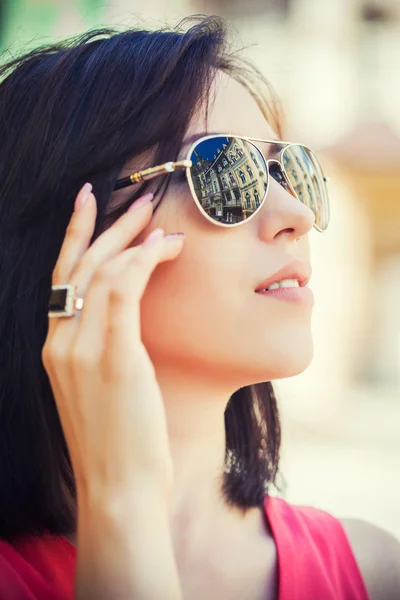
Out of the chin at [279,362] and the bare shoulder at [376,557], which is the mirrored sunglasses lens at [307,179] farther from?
the bare shoulder at [376,557]

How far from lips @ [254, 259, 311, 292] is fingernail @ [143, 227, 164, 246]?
257 millimetres

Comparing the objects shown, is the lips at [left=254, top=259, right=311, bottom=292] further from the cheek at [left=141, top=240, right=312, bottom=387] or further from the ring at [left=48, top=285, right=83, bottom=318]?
the ring at [left=48, top=285, right=83, bottom=318]

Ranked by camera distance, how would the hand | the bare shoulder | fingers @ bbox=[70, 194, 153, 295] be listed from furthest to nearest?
the bare shoulder → fingers @ bbox=[70, 194, 153, 295] → the hand

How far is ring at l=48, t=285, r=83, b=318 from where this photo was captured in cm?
128

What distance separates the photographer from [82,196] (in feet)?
4.58

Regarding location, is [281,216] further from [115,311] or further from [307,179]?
[115,311]

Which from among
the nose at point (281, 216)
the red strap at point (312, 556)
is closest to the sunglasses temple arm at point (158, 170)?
the nose at point (281, 216)

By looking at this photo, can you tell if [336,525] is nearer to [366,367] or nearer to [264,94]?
[264,94]

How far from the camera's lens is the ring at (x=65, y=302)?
1281mm

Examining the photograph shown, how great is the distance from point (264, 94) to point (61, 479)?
52.2 inches

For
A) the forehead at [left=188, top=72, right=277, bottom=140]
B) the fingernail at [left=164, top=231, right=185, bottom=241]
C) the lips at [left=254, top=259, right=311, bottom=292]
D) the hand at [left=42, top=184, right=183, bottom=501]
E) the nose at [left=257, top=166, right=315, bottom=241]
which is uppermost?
the forehead at [left=188, top=72, right=277, bottom=140]

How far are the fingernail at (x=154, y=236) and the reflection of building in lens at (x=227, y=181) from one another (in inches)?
5.0

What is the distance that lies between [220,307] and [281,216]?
27cm

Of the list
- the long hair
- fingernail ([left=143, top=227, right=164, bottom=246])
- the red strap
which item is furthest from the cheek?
the red strap
